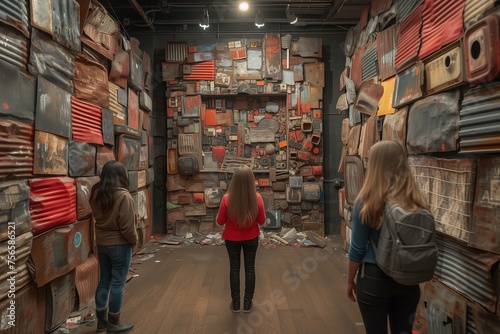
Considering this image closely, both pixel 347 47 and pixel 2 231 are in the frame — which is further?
pixel 347 47

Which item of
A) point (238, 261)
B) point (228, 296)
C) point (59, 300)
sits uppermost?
point (238, 261)

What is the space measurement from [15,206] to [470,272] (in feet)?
10.2

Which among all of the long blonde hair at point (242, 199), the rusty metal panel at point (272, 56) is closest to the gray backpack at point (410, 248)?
the long blonde hair at point (242, 199)

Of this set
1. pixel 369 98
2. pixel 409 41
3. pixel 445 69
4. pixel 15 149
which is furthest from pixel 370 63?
pixel 15 149

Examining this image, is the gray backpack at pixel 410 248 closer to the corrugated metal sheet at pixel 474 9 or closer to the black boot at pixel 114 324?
the corrugated metal sheet at pixel 474 9

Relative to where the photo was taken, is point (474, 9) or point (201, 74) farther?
point (201, 74)

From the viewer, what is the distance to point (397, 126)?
128 inches

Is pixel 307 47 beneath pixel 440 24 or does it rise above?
above

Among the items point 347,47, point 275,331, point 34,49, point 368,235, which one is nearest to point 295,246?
point 275,331

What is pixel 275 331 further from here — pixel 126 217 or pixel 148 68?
pixel 148 68

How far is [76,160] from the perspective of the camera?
3262mm

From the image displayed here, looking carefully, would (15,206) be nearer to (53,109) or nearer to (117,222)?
(117,222)

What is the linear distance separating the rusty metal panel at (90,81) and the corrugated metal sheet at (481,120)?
340 cm

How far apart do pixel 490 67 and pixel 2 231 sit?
3.17 m
